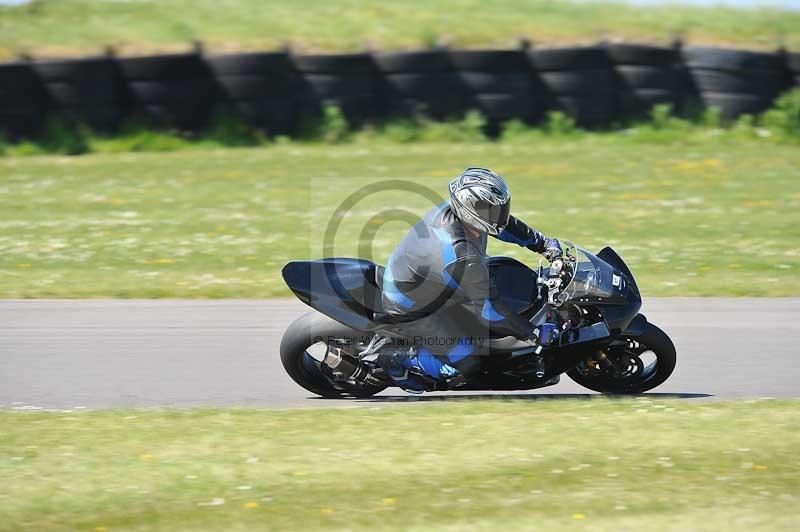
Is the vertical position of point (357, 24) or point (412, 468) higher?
point (357, 24)

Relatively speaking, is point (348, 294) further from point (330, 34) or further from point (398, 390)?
point (330, 34)

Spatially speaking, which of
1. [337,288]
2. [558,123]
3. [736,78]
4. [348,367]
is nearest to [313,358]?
[348,367]

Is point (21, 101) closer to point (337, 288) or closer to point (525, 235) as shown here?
point (337, 288)

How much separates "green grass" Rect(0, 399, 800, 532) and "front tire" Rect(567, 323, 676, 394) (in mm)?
306

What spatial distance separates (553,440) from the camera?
6.15 metres

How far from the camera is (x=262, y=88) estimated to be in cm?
1838

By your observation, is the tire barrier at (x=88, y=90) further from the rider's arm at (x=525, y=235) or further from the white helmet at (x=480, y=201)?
the white helmet at (x=480, y=201)

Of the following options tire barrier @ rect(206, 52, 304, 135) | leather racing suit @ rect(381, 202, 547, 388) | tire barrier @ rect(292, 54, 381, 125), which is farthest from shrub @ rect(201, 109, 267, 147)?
leather racing suit @ rect(381, 202, 547, 388)

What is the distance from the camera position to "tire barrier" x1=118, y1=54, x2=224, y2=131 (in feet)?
59.2

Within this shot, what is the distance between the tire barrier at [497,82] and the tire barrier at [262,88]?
2771 millimetres

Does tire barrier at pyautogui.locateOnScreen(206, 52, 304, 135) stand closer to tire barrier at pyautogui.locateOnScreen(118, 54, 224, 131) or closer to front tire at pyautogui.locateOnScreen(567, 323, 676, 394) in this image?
tire barrier at pyautogui.locateOnScreen(118, 54, 224, 131)

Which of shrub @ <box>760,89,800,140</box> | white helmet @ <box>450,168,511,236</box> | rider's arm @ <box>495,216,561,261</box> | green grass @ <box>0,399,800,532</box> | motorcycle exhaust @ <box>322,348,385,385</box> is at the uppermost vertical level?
shrub @ <box>760,89,800,140</box>

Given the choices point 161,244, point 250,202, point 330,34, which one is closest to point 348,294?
point 161,244

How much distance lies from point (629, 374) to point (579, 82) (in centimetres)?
1188
